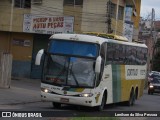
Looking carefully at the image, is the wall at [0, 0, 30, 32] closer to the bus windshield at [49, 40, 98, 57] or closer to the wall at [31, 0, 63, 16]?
the wall at [31, 0, 63, 16]

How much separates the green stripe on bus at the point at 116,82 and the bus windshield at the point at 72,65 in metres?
3.07

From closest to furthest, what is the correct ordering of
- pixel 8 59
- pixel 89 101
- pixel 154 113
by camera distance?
pixel 154 113 < pixel 89 101 < pixel 8 59

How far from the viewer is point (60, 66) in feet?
66.0

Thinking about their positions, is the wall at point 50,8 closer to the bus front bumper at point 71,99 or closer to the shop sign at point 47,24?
the shop sign at point 47,24

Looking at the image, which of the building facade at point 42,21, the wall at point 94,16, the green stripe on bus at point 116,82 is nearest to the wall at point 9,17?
the building facade at point 42,21

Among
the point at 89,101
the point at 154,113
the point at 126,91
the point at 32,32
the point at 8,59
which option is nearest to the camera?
the point at 154,113

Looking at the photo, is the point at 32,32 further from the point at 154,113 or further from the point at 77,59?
the point at 154,113

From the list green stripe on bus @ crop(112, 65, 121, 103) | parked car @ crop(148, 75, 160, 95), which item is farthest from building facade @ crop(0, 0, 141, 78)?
green stripe on bus @ crop(112, 65, 121, 103)

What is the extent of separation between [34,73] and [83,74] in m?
26.5

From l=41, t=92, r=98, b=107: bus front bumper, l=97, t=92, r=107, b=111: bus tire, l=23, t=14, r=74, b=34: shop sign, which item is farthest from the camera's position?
l=23, t=14, r=74, b=34: shop sign

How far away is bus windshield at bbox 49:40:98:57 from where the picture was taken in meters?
20.1

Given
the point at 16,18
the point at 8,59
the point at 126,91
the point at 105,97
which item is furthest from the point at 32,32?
the point at 105,97

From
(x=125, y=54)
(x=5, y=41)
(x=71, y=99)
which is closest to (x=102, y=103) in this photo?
(x=71, y=99)

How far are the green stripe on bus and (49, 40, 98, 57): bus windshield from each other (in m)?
2.96
